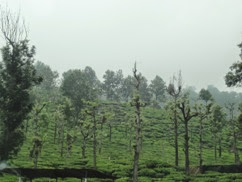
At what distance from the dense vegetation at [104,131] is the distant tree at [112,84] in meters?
1.68

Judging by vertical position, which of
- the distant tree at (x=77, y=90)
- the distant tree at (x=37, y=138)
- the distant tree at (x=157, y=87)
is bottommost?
the distant tree at (x=37, y=138)

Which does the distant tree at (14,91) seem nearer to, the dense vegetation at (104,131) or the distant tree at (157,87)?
the dense vegetation at (104,131)

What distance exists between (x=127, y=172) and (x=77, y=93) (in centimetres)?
4550

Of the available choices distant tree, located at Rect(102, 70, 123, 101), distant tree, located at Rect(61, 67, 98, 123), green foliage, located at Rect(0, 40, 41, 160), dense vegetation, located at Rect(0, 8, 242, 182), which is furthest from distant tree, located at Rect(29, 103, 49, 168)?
distant tree, located at Rect(102, 70, 123, 101)

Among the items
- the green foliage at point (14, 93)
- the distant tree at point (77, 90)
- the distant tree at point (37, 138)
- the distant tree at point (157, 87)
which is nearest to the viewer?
the green foliage at point (14, 93)

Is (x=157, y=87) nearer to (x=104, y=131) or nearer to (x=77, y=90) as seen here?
(x=77, y=90)

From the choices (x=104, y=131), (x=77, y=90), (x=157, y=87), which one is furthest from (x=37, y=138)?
(x=157, y=87)

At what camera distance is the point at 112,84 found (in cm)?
16938

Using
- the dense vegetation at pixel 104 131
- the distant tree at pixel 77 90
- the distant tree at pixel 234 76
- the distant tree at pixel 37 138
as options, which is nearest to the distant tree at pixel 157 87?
the dense vegetation at pixel 104 131

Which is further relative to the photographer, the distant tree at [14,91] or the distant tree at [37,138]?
the distant tree at [37,138]

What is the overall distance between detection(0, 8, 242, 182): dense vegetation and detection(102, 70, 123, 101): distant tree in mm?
1684

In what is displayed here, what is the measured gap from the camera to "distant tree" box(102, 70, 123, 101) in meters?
167

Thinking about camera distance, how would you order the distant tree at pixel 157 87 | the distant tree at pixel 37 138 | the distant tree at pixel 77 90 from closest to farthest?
the distant tree at pixel 37 138 → the distant tree at pixel 77 90 → the distant tree at pixel 157 87

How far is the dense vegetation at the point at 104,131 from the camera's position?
3275cm
